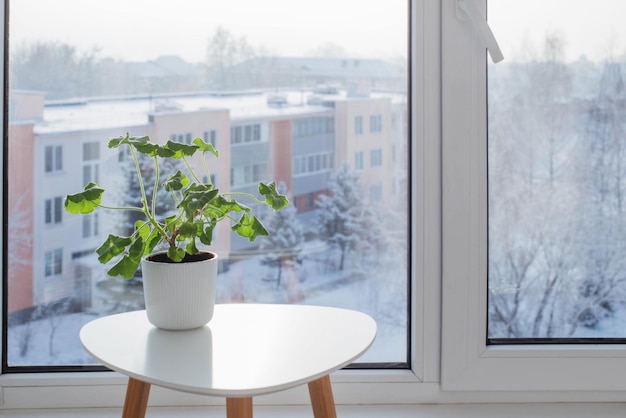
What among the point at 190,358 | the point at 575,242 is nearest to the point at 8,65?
the point at 190,358

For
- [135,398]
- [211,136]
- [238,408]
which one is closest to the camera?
[238,408]

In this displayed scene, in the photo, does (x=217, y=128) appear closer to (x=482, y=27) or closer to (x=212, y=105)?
(x=212, y=105)

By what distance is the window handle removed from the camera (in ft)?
4.61

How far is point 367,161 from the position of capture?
1514 mm

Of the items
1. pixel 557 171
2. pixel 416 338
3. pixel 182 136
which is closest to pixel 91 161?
pixel 182 136

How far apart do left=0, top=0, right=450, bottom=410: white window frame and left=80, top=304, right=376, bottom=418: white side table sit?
298mm

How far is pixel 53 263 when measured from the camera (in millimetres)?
1503

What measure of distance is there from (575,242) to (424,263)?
310 mm

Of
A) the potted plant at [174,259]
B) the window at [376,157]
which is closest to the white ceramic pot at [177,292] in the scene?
the potted plant at [174,259]

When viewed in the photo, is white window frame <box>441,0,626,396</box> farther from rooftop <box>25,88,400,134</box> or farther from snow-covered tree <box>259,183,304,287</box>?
snow-covered tree <box>259,183,304,287</box>

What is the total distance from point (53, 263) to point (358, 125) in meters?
0.67

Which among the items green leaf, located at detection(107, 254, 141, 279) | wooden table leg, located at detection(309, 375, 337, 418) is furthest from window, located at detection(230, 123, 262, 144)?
wooden table leg, located at detection(309, 375, 337, 418)

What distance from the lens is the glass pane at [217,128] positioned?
4.85ft

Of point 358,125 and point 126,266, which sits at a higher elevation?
point 358,125
